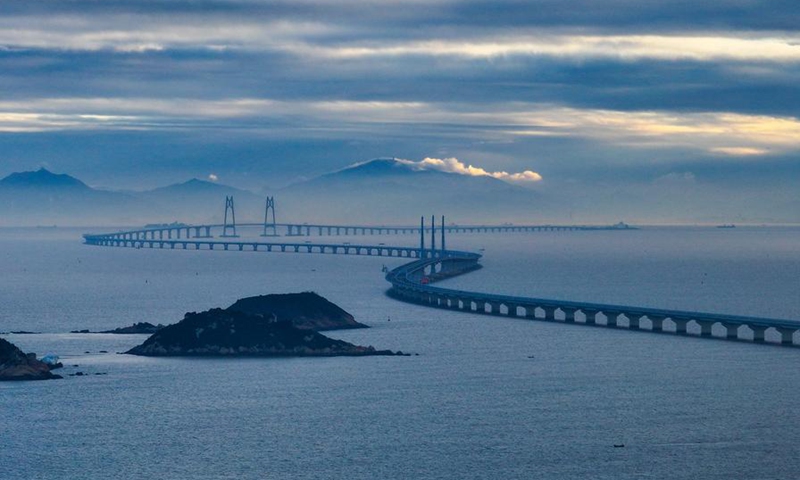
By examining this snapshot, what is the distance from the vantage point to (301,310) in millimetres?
108562

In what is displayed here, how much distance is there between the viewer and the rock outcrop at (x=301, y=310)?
106688 millimetres

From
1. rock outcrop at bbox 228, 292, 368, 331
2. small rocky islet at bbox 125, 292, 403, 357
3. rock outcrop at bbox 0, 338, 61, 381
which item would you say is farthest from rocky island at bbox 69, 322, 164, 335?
rock outcrop at bbox 0, 338, 61, 381

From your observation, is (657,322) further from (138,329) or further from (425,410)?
(425,410)

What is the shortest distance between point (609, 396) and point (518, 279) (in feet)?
360

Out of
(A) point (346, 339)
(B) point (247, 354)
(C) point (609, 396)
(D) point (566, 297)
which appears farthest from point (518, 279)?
(C) point (609, 396)

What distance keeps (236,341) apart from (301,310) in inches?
700

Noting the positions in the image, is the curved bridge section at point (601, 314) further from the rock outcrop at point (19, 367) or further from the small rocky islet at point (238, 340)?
the rock outcrop at point (19, 367)

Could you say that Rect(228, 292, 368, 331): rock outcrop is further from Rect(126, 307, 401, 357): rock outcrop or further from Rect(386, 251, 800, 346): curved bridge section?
Rect(386, 251, 800, 346): curved bridge section

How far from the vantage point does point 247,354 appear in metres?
90.1

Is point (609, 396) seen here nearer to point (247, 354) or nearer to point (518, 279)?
point (247, 354)

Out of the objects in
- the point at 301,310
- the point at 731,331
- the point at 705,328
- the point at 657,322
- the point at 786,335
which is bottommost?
the point at 786,335

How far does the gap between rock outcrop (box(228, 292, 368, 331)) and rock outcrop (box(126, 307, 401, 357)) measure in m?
12.9

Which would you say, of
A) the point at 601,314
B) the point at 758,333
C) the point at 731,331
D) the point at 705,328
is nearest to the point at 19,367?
the point at 731,331

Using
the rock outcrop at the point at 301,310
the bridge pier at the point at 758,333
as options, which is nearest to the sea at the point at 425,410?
the bridge pier at the point at 758,333
